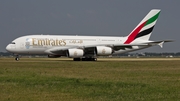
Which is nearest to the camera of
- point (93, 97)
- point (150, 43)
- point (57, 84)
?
point (93, 97)

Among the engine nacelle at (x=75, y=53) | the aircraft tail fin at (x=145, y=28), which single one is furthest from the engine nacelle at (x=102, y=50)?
the aircraft tail fin at (x=145, y=28)

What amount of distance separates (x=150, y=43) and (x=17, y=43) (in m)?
19.4

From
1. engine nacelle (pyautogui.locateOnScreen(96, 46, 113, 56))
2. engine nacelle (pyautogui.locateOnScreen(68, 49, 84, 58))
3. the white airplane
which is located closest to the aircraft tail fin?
the white airplane

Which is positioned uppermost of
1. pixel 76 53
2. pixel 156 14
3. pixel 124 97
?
pixel 156 14

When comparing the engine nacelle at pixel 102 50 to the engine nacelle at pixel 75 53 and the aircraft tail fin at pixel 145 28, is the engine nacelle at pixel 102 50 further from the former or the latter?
the aircraft tail fin at pixel 145 28

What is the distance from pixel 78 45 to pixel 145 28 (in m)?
11.4

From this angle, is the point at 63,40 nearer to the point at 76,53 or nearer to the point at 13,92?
the point at 76,53

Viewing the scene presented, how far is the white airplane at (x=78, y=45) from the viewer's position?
4900cm

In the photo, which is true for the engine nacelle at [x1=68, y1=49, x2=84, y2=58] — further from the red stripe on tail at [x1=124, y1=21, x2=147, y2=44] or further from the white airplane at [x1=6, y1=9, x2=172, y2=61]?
the red stripe on tail at [x1=124, y1=21, x2=147, y2=44]

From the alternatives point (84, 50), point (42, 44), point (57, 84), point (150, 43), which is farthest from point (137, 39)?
point (57, 84)

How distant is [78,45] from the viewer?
5175 centimetres

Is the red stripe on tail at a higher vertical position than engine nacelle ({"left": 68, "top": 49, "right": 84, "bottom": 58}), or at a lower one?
higher

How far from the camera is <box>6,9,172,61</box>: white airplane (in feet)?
161

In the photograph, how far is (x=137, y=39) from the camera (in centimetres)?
5522
